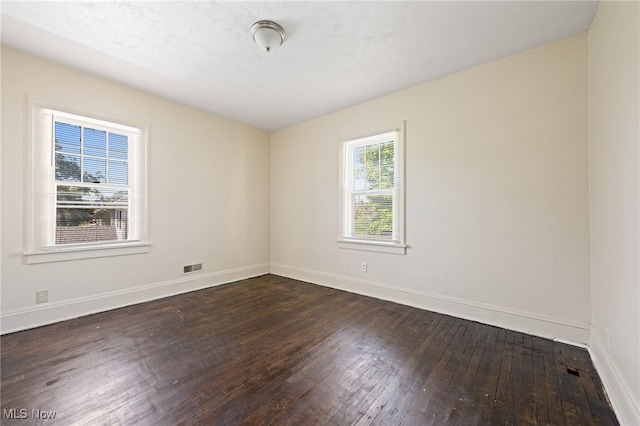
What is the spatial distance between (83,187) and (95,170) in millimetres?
233

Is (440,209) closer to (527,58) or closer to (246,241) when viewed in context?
(527,58)

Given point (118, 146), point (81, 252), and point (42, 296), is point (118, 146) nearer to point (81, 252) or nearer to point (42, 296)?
point (81, 252)

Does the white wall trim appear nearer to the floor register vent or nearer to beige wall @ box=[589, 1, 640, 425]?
beige wall @ box=[589, 1, 640, 425]

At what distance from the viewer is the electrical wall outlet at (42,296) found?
2621 mm

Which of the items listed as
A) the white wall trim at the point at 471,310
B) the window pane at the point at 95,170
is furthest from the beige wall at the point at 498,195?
the window pane at the point at 95,170

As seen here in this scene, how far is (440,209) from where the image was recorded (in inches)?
119

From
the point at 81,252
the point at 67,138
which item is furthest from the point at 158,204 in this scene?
the point at 67,138

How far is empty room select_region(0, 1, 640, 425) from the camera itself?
1.62 m

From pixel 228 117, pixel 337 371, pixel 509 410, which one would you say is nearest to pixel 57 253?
pixel 228 117

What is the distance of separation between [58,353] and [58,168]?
1.89 m

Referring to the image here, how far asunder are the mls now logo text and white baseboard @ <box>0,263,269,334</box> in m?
1.47

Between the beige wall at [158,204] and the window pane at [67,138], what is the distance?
0.84 feet

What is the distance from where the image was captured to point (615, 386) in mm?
1573

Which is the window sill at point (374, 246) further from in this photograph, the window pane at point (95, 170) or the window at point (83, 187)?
the window pane at point (95, 170)
